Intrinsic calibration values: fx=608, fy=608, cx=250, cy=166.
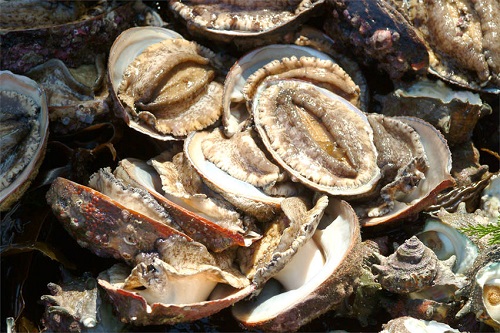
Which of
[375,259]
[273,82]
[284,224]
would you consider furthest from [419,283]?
[273,82]

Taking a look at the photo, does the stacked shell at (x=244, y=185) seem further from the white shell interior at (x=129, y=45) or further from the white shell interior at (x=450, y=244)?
the white shell interior at (x=450, y=244)

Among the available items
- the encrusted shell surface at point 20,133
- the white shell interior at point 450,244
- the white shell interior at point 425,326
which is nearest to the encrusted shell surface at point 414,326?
the white shell interior at point 425,326

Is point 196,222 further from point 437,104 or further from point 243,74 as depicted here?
point 437,104

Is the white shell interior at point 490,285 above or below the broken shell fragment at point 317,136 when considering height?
below

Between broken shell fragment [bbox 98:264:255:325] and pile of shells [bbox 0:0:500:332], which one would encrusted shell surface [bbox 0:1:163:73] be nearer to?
pile of shells [bbox 0:0:500:332]

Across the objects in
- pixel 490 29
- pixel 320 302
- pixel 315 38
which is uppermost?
pixel 490 29

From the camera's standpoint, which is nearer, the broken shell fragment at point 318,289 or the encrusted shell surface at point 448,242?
the broken shell fragment at point 318,289

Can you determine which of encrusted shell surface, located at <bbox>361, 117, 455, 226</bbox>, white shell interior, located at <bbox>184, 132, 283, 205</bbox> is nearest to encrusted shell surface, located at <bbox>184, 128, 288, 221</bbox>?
white shell interior, located at <bbox>184, 132, 283, 205</bbox>

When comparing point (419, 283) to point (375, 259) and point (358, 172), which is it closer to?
point (375, 259)
